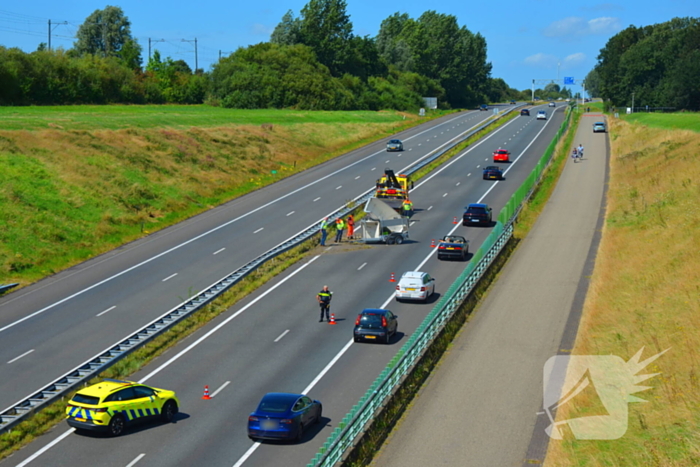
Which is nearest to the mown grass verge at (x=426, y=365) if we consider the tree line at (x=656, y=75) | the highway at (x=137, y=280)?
the highway at (x=137, y=280)

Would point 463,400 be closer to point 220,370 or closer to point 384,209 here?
point 220,370

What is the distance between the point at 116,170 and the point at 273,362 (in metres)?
39.3

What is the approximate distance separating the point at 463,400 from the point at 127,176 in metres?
45.2

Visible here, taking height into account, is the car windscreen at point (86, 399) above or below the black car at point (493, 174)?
below

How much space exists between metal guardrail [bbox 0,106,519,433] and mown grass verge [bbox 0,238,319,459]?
228 millimetres

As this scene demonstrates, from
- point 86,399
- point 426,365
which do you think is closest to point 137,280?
point 86,399

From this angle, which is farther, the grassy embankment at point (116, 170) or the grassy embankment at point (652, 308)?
the grassy embankment at point (116, 170)

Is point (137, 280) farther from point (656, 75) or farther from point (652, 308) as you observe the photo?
point (656, 75)

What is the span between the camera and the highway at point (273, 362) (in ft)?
72.7

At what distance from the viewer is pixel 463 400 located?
25234 mm

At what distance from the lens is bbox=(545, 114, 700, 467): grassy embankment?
67.5ft

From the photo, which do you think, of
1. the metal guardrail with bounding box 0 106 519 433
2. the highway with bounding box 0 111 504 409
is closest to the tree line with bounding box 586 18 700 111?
the highway with bounding box 0 111 504 409

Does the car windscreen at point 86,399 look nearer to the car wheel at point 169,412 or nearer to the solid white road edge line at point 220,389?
the car wheel at point 169,412

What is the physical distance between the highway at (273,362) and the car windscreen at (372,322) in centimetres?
82
